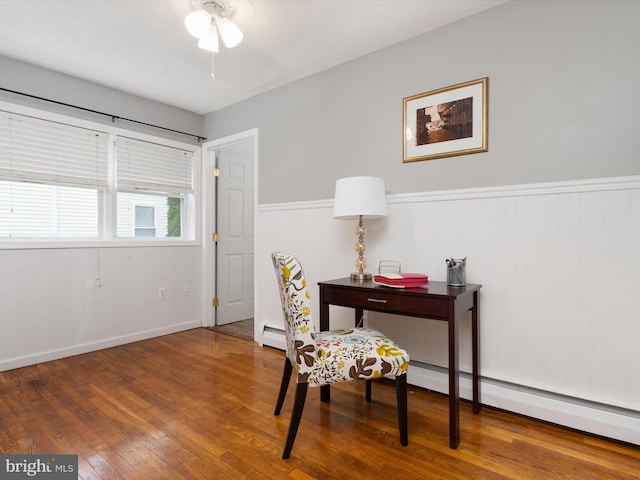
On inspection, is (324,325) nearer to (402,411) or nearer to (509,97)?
(402,411)

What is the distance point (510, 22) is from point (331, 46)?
3.78 ft

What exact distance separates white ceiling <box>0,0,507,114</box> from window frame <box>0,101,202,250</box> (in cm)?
40

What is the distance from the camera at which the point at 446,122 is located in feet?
7.39

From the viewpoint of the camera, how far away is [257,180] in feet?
11.1

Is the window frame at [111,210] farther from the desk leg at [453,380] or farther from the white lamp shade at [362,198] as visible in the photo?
the desk leg at [453,380]

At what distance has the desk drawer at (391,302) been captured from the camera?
1726mm

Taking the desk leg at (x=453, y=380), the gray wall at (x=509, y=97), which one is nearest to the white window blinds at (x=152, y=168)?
the gray wall at (x=509, y=97)

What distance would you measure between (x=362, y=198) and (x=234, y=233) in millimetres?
2410

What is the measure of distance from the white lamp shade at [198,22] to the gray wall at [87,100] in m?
1.77

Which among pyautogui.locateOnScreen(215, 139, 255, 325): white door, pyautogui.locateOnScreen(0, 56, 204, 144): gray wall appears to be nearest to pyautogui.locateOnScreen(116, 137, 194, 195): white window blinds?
pyautogui.locateOnScreen(0, 56, 204, 144): gray wall

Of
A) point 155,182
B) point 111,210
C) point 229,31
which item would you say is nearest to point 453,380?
point 229,31

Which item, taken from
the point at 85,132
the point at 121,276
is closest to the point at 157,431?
the point at 121,276

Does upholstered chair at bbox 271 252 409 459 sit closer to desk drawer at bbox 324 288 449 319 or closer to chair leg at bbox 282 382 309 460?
chair leg at bbox 282 382 309 460

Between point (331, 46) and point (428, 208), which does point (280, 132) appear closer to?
point (331, 46)
